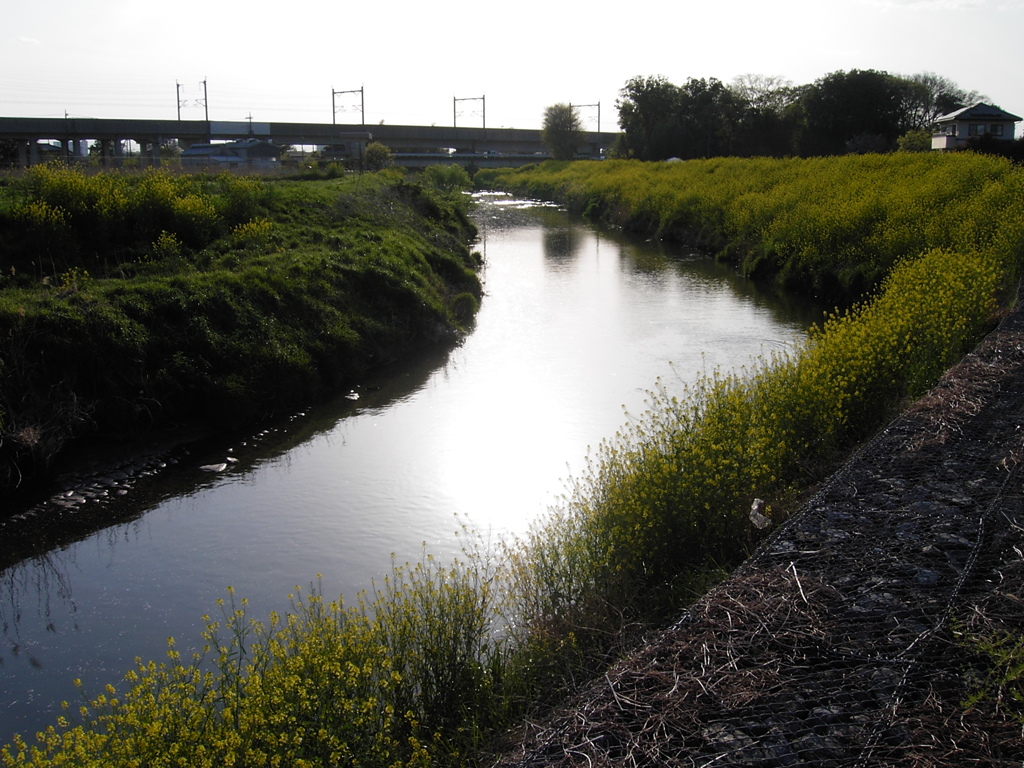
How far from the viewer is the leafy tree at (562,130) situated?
70500mm

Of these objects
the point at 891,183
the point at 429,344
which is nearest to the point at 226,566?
the point at 429,344

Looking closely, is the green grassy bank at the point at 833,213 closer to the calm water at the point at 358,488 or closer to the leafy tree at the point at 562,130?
the calm water at the point at 358,488

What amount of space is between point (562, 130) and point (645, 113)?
43.0 ft

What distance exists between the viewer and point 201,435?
10.2m

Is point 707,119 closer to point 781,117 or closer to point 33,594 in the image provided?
point 781,117

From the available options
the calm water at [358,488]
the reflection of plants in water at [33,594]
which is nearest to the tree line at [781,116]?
the calm water at [358,488]

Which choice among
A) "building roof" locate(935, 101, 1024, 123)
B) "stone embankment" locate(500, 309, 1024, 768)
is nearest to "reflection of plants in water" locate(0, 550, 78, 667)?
"stone embankment" locate(500, 309, 1024, 768)

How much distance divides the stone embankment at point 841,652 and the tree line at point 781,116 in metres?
38.5

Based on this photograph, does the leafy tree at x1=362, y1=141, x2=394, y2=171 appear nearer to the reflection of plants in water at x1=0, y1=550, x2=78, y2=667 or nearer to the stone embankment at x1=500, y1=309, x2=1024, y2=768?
the reflection of plants in water at x1=0, y1=550, x2=78, y2=667

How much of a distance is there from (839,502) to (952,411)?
1.99 metres

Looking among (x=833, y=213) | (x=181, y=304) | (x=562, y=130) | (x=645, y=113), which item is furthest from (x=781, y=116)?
(x=181, y=304)

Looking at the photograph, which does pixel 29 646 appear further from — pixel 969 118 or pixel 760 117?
pixel 760 117

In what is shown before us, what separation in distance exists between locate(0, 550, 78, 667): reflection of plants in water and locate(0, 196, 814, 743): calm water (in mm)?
16

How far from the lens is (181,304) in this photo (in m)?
11.0
